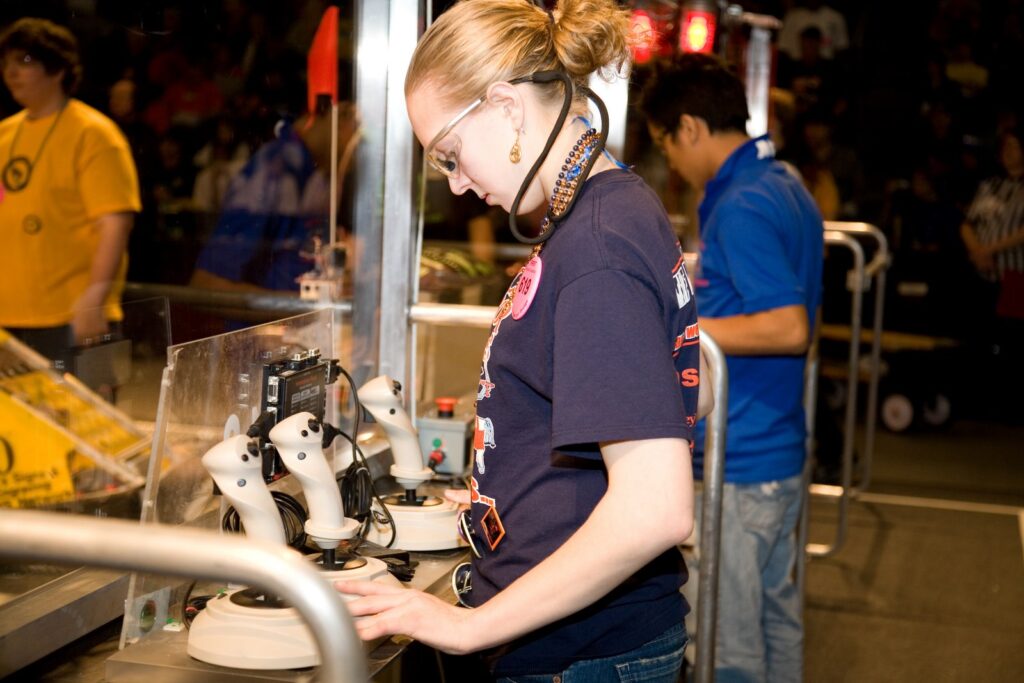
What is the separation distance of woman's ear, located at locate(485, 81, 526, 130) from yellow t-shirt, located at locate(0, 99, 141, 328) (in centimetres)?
169

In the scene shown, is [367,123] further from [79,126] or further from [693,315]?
[693,315]

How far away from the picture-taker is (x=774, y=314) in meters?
2.24

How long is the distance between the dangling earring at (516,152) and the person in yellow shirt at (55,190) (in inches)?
65.0

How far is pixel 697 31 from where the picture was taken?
4441mm

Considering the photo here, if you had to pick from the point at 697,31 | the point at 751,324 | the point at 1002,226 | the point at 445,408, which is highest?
the point at 697,31

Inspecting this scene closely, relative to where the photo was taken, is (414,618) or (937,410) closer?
(414,618)

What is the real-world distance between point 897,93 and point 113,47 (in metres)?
6.69

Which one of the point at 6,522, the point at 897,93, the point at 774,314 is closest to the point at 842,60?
the point at 897,93

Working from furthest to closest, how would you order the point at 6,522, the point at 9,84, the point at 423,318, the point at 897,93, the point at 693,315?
the point at 897,93 → the point at 9,84 → the point at 423,318 → the point at 693,315 → the point at 6,522

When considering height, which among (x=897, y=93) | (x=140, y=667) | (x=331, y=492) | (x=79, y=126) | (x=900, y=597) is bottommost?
(x=900, y=597)

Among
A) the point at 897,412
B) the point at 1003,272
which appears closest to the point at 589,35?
the point at 897,412

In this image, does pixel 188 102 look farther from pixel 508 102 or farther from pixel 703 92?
pixel 508 102

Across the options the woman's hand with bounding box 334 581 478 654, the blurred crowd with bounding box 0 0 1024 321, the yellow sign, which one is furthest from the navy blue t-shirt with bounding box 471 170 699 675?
the blurred crowd with bounding box 0 0 1024 321

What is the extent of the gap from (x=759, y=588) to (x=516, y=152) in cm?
158
